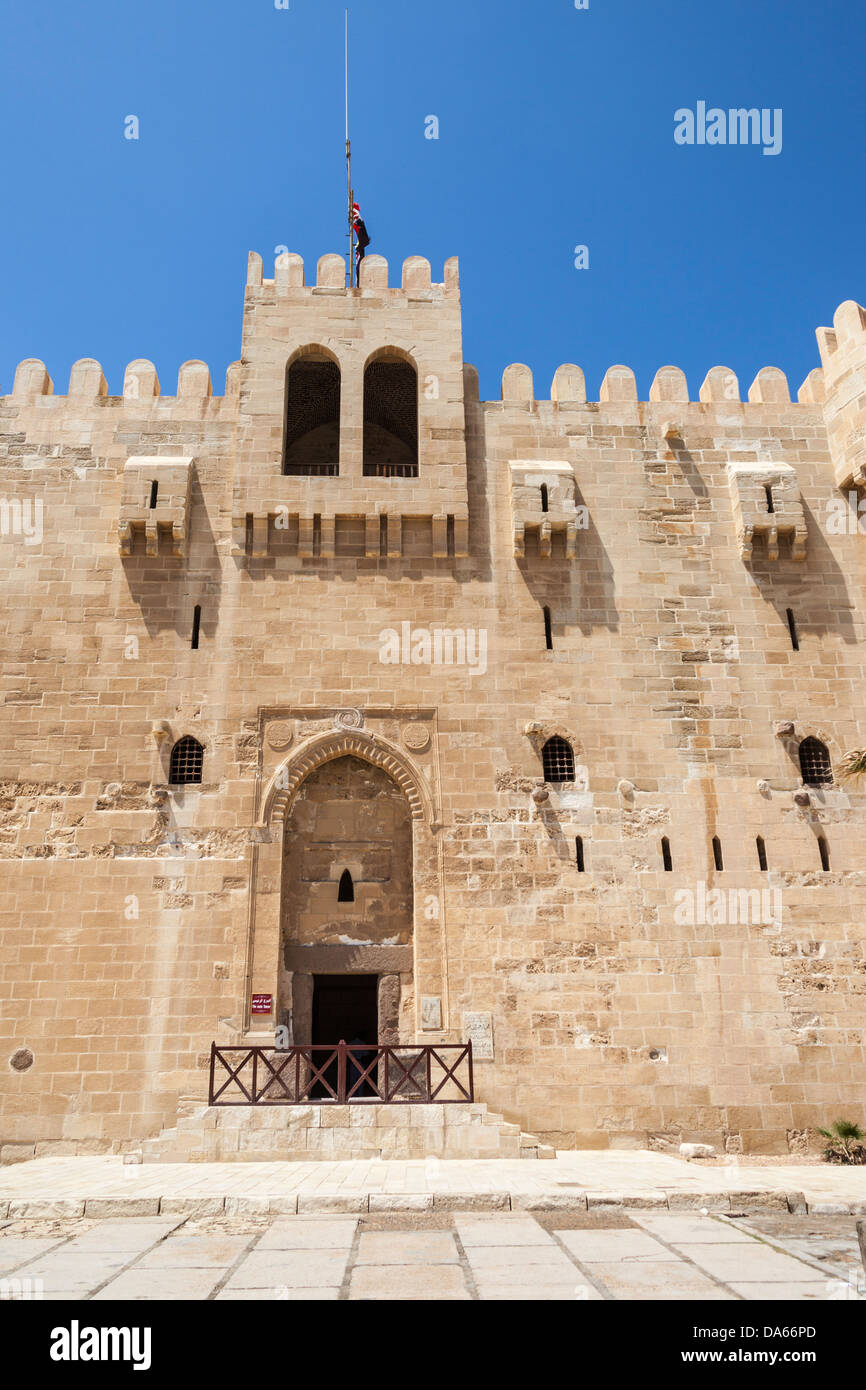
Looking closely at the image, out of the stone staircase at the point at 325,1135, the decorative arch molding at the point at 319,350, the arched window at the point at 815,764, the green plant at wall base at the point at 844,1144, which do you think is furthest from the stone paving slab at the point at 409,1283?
the decorative arch molding at the point at 319,350

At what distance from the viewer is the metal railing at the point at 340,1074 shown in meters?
10.8

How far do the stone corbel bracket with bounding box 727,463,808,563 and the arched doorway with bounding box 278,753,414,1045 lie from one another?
6.80m

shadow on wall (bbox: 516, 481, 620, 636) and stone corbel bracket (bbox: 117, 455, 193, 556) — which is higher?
stone corbel bracket (bbox: 117, 455, 193, 556)

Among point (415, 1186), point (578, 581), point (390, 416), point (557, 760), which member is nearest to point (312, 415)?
point (390, 416)

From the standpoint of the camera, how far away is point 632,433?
15.4 meters

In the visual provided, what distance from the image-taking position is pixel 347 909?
43.6 ft

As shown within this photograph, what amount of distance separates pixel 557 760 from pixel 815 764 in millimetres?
3829

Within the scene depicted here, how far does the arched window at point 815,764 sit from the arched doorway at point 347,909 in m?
5.82

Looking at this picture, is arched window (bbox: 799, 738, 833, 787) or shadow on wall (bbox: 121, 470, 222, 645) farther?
shadow on wall (bbox: 121, 470, 222, 645)

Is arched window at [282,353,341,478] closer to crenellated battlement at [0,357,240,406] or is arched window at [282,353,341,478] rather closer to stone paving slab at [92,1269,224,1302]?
crenellated battlement at [0,357,240,406]

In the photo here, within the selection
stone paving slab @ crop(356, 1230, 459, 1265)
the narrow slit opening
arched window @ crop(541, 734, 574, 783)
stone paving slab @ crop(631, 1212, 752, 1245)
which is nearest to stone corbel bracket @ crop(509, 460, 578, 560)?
the narrow slit opening

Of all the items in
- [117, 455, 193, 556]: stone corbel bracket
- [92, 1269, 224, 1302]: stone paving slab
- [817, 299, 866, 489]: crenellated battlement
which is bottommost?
[92, 1269, 224, 1302]: stone paving slab

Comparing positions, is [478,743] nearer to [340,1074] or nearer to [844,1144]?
[340,1074]

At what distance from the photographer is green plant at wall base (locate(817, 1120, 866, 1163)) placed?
38.3ft
